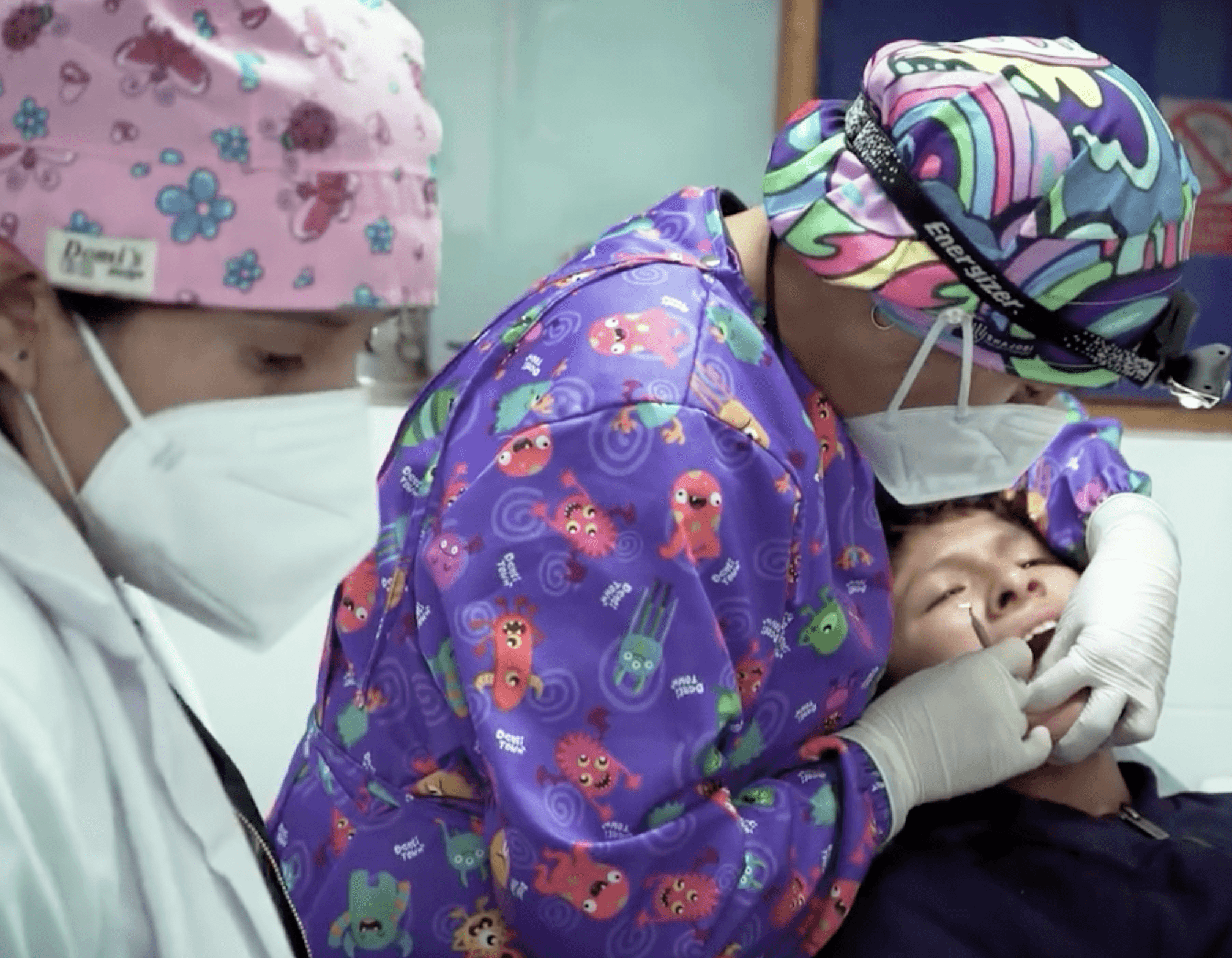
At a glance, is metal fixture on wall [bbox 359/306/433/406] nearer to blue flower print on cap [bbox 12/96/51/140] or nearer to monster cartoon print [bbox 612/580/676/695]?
monster cartoon print [bbox 612/580/676/695]

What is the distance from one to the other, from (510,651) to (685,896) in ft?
0.85

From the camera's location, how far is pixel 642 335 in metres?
1.08

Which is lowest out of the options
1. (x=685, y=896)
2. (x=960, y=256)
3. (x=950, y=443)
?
(x=685, y=896)

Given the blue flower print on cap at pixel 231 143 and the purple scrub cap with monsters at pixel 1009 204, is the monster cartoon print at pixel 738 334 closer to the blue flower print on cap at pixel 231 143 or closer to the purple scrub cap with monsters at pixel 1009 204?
the purple scrub cap with monsters at pixel 1009 204

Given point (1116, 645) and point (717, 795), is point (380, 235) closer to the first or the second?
point (717, 795)

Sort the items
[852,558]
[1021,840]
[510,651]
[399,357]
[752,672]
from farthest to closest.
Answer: [399,357] < [1021,840] < [852,558] < [752,672] < [510,651]

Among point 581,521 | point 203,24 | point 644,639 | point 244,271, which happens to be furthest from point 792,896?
point 203,24

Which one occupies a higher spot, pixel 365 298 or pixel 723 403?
pixel 365 298

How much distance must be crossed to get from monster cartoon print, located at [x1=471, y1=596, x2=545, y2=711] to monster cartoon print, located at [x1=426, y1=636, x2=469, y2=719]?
7cm

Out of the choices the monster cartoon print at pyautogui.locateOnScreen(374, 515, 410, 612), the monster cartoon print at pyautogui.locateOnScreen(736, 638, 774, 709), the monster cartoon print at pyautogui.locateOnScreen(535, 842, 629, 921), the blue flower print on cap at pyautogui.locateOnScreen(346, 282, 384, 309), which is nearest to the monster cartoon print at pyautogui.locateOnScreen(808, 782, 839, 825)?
the monster cartoon print at pyautogui.locateOnScreen(736, 638, 774, 709)

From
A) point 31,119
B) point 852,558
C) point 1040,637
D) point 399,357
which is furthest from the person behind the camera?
point 399,357

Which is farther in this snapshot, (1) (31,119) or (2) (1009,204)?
(2) (1009,204)

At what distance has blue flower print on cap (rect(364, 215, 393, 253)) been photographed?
0.79 metres

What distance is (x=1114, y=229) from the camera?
3.56ft
